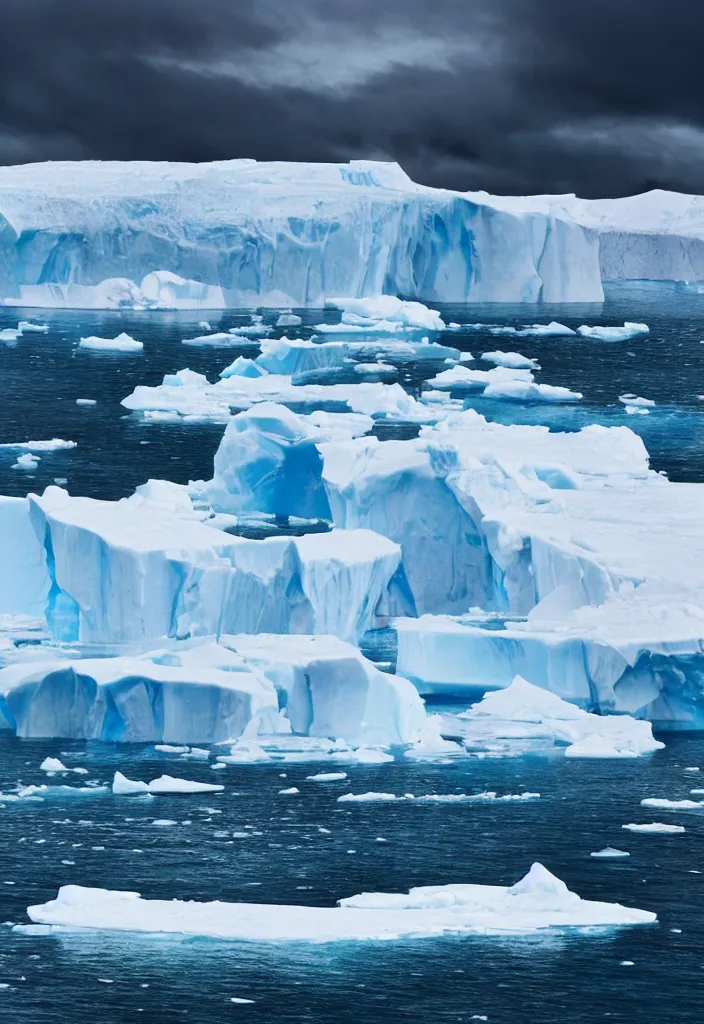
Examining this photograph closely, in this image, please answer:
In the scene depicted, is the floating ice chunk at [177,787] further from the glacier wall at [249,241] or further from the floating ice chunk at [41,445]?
the glacier wall at [249,241]

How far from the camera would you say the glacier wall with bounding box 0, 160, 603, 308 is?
4222cm

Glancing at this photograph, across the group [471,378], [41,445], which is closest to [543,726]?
[41,445]

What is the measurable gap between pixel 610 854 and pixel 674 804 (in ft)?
3.41

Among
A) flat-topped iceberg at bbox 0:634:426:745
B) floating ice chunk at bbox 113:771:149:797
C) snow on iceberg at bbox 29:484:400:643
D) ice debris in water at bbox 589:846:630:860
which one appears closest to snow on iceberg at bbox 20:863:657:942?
ice debris in water at bbox 589:846:630:860

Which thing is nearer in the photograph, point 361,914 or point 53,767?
point 361,914

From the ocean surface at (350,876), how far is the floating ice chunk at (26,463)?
10.2 m

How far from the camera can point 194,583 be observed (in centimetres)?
1558

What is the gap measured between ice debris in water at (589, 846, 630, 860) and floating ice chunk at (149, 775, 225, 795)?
2.58m

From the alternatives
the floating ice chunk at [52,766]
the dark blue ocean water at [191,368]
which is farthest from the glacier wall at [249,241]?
the floating ice chunk at [52,766]

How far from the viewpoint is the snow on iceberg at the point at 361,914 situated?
32.9ft

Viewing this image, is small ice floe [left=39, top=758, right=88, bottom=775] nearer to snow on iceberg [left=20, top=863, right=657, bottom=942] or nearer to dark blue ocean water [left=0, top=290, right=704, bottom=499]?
snow on iceberg [left=20, top=863, right=657, bottom=942]

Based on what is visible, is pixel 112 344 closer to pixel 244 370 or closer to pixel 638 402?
pixel 244 370

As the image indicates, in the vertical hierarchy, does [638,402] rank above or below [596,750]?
above

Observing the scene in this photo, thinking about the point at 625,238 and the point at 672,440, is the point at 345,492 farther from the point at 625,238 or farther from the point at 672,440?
the point at 625,238
